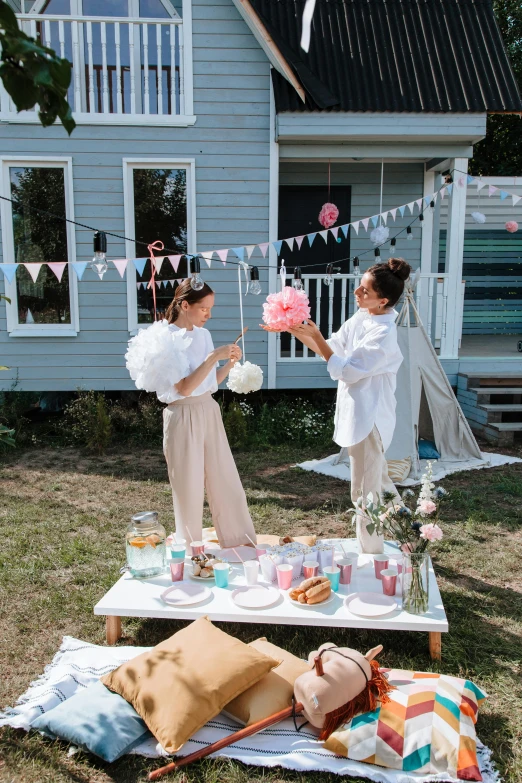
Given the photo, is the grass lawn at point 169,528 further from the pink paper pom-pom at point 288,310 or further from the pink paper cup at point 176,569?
the pink paper pom-pom at point 288,310

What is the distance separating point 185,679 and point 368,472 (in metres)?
1.65

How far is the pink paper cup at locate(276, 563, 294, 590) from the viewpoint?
328 cm

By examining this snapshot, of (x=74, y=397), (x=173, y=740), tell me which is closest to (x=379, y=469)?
(x=173, y=740)

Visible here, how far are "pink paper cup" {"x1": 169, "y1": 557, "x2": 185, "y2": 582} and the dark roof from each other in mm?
5844

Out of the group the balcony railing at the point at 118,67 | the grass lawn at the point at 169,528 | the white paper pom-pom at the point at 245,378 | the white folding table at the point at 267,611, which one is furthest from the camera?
the balcony railing at the point at 118,67

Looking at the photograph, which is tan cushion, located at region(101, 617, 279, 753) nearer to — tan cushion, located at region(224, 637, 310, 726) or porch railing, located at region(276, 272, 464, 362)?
tan cushion, located at region(224, 637, 310, 726)

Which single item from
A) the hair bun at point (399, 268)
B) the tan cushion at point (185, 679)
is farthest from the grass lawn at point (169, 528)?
the hair bun at point (399, 268)

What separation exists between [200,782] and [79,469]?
478cm

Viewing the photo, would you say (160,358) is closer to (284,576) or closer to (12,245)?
(284,576)

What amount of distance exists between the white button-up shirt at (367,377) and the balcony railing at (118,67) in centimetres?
524

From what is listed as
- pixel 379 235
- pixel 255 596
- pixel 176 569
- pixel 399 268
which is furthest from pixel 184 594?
pixel 379 235

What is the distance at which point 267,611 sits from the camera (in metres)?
3.04

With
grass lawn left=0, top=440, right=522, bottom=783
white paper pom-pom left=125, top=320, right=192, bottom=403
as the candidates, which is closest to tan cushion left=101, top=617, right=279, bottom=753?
grass lawn left=0, top=440, right=522, bottom=783

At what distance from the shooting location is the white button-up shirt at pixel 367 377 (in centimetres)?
353
